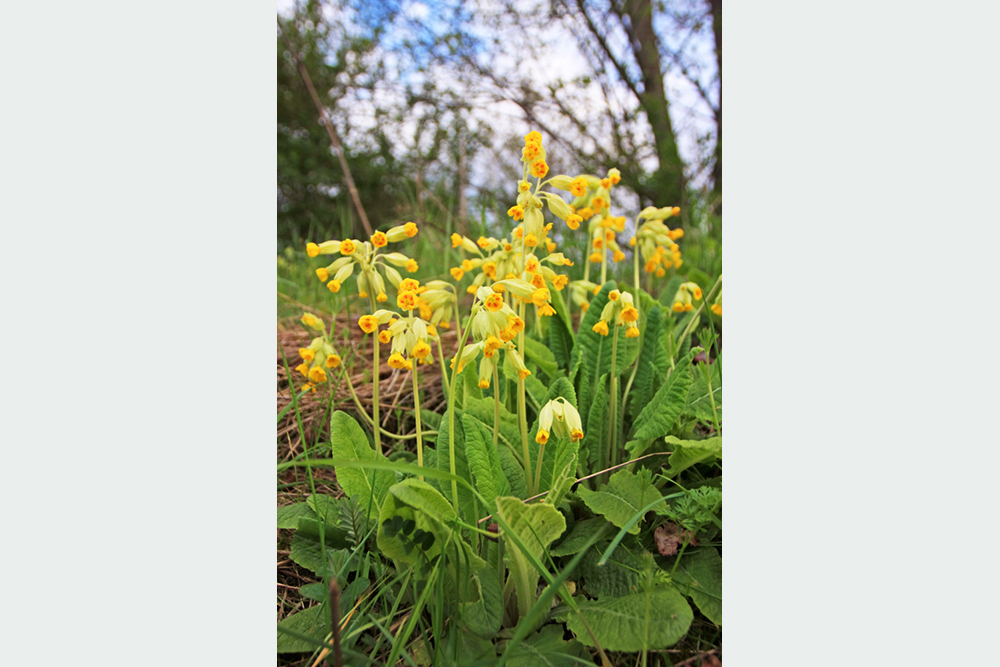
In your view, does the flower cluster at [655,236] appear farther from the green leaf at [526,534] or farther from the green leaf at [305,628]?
the green leaf at [305,628]

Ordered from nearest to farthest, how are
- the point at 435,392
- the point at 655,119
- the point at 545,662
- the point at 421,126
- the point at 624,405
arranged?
the point at 545,662
the point at 624,405
the point at 435,392
the point at 655,119
the point at 421,126

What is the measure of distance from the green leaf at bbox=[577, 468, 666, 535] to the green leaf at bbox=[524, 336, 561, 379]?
1.57ft

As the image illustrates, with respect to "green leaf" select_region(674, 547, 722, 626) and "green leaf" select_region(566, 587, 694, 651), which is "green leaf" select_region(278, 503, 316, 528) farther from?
"green leaf" select_region(674, 547, 722, 626)

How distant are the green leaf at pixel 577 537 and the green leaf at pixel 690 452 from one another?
25 centimetres

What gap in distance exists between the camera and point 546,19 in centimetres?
222

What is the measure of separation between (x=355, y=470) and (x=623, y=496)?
0.69 m

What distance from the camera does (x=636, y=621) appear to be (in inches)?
51.6

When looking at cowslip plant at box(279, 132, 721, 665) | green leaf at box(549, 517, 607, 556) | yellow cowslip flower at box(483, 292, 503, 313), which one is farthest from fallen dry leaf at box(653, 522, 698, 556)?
yellow cowslip flower at box(483, 292, 503, 313)

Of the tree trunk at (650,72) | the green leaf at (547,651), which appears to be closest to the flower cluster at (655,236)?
the tree trunk at (650,72)

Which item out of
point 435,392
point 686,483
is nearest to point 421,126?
point 435,392

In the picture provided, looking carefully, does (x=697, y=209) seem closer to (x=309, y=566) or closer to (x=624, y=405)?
(x=624, y=405)

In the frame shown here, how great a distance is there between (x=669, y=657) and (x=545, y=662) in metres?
0.28

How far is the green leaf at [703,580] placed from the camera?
1.42 meters

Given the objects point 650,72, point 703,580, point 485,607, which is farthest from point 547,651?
point 650,72
